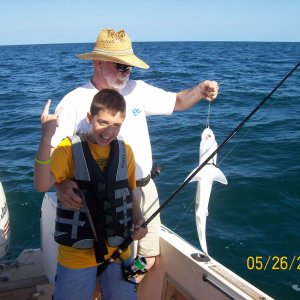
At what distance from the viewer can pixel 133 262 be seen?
2.91m

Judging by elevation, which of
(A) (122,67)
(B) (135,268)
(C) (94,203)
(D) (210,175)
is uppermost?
(A) (122,67)

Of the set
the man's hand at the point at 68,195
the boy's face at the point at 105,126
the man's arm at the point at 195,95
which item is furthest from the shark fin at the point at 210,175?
the man's hand at the point at 68,195

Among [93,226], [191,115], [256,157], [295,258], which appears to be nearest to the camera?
[93,226]

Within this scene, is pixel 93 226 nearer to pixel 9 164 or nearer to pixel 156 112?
pixel 156 112

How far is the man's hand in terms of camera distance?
2.42 m

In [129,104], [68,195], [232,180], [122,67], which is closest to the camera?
[68,195]

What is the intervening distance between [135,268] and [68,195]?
2.74 ft

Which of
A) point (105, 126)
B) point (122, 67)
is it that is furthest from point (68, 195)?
point (122, 67)

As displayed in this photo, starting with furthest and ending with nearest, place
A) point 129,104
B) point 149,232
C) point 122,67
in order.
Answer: point 149,232 → point 129,104 → point 122,67

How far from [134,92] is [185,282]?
1.50m

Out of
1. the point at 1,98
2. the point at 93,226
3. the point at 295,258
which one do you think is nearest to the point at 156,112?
the point at 93,226

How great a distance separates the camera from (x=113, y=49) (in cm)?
280
